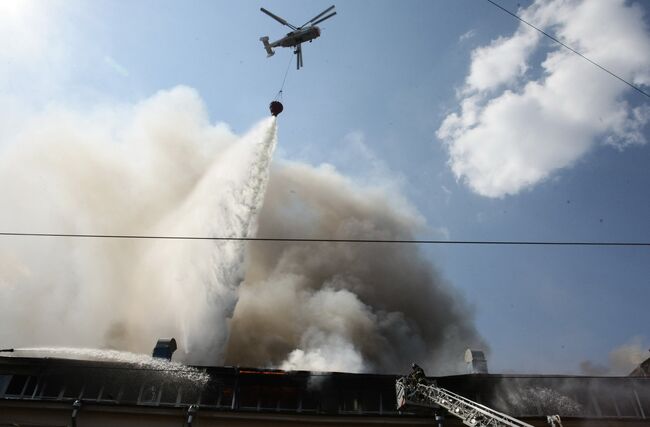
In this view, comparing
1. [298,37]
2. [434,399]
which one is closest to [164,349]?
[434,399]

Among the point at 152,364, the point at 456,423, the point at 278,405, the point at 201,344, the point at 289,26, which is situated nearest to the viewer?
the point at 456,423

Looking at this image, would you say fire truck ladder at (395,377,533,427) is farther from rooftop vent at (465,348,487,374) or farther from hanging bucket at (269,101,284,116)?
hanging bucket at (269,101,284,116)

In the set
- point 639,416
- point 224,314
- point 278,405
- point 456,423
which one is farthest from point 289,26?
Result: point 639,416

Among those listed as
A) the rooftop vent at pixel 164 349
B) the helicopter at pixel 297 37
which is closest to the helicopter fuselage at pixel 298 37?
the helicopter at pixel 297 37

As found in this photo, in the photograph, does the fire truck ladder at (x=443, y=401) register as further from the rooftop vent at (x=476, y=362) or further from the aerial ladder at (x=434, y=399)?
the rooftop vent at (x=476, y=362)

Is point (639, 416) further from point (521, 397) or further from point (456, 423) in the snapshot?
point (456, 423)

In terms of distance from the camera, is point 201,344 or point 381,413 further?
point 201,344

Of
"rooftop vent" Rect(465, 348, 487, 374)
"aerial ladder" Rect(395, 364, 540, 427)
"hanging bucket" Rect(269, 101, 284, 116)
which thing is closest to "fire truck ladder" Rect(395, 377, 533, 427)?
"aerial ladder" Rect(395, 364, 540, 427)
